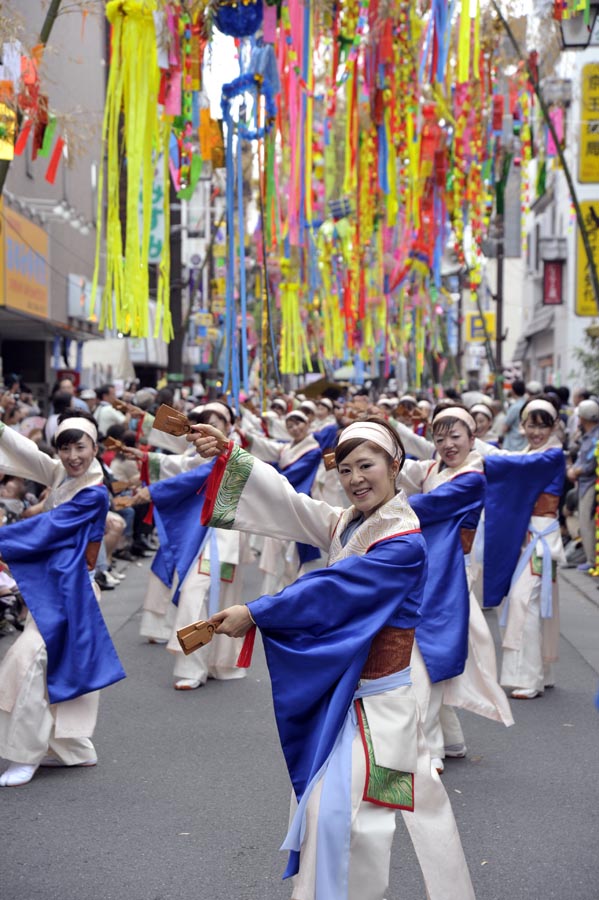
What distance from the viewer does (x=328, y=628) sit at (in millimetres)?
3357

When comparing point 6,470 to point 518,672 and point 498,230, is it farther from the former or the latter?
point 498,230

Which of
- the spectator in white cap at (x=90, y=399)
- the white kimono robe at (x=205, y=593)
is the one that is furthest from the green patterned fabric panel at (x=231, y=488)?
the spectator in white cap at (x=90, y=399)

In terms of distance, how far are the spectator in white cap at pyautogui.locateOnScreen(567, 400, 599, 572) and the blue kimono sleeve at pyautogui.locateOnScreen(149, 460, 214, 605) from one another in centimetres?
502

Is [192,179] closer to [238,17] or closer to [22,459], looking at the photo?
[238,17]

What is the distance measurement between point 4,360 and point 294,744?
67.6ft

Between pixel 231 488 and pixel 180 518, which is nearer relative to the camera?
pixel 231 488

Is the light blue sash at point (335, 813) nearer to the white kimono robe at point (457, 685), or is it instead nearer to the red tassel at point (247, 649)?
the red tassel at point (247, 649)

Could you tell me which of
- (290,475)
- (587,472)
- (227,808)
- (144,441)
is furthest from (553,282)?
(227,808)

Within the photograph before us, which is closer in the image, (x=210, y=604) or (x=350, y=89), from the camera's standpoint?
(x=210, y=604)

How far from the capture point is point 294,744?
347 centimetres

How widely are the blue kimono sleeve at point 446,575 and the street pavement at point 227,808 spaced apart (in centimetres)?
54

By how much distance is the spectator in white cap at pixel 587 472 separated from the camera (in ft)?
37.2

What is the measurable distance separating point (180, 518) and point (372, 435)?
165 inches

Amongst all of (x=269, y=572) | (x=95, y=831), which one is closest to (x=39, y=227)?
(x=269, y=572)
